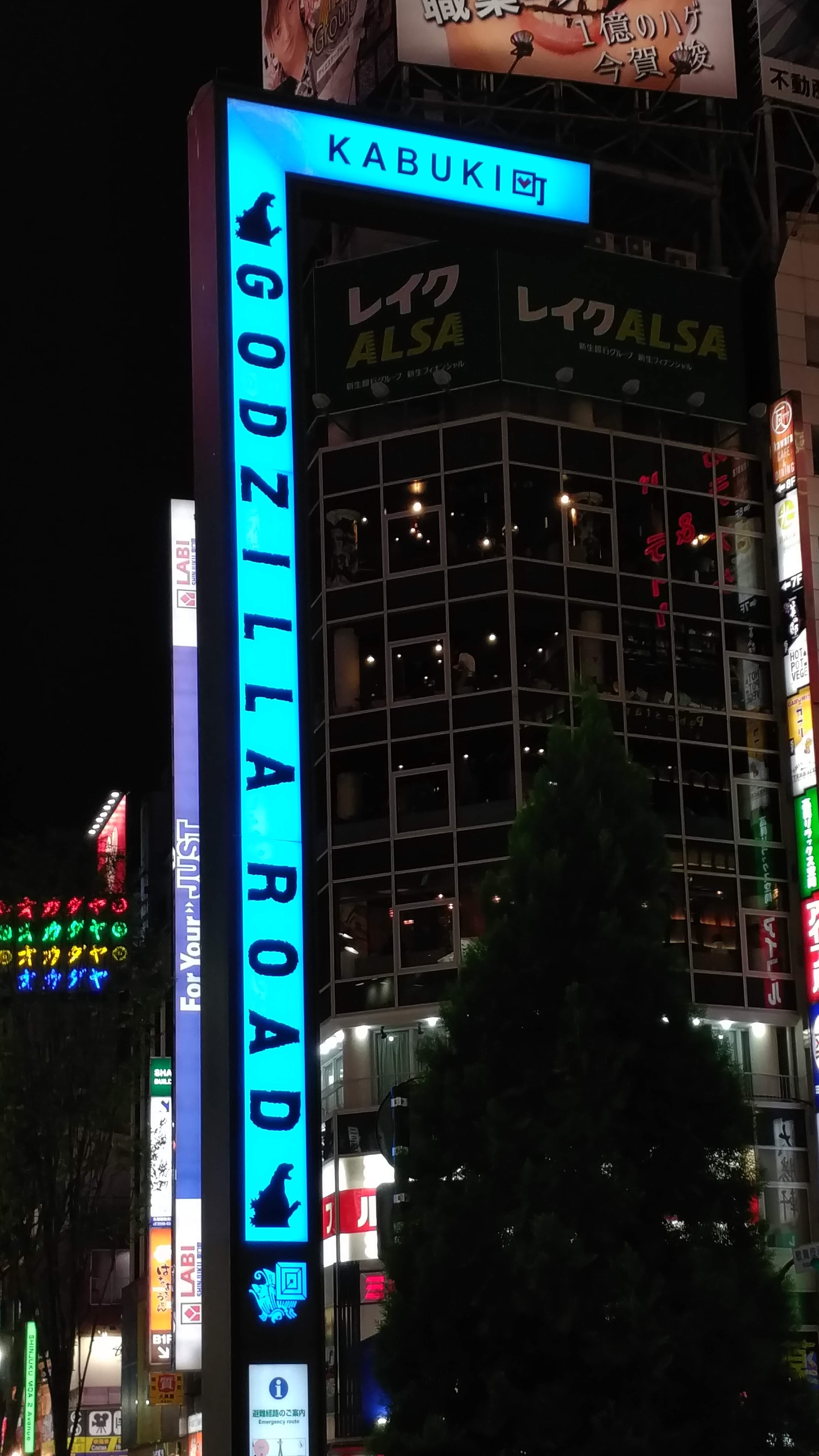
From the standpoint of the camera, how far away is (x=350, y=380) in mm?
41312

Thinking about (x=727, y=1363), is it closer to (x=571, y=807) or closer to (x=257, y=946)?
(x=571, y=807)

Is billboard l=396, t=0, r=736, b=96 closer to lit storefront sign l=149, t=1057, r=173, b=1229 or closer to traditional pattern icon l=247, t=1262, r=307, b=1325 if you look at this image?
lit storefront sign l=149, t=1057, r=173, b=1229

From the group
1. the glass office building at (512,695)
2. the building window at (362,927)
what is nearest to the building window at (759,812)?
the glass office building at (512,695)

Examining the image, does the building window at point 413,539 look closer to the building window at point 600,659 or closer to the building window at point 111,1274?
the building window at point 600,659

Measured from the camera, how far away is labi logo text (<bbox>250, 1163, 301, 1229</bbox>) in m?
11.7

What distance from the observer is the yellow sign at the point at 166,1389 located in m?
41.2

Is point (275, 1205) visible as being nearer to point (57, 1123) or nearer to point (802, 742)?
point (57, 1123)

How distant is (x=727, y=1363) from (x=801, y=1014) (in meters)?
30.0

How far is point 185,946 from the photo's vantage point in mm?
31656

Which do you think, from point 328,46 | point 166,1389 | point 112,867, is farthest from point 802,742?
point 328,46

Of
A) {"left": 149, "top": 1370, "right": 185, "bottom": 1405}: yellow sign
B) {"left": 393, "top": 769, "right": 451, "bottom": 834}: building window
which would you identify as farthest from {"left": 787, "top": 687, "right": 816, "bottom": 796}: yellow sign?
{"left": 149, "top": 1370, "right": 185, "bottom": 1405}: yellow sign

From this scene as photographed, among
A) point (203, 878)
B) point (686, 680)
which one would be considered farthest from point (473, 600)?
point (203, 878)

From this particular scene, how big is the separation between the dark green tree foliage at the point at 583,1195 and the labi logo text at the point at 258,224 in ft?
15.0

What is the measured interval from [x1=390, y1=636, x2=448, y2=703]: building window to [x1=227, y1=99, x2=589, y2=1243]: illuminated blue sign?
81.6ft
